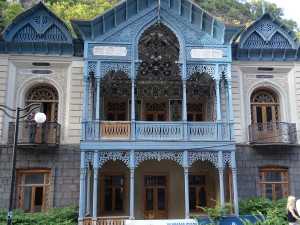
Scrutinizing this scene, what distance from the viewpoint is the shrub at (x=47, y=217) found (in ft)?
52.1

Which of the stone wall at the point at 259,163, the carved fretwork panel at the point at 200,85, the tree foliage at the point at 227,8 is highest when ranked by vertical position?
the tree foliage at the point at 227,8

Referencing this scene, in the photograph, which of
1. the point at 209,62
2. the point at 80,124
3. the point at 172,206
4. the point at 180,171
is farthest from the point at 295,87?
the point at 80,124

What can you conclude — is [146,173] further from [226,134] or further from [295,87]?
[295,87]

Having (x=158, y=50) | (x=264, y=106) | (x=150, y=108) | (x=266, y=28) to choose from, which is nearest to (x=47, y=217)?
(x=150, y=108)

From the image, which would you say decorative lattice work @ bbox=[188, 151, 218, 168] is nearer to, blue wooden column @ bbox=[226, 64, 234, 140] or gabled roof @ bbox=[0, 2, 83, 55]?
blue wooden column @ bbox=[226, 64, 234, 140]

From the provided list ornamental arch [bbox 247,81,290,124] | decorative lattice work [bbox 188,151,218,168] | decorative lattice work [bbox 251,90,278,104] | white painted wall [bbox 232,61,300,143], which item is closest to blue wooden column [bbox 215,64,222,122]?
decorative lattice work [bbox 188,151,218,168]

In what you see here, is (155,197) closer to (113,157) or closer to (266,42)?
(113,157)

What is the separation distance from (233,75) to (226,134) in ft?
13.0

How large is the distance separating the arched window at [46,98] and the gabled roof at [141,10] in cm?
325

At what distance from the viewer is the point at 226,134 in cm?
1734

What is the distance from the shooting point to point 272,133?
62.3ft

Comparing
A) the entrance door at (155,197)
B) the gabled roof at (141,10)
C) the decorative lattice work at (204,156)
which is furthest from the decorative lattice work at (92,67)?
the entrance door at (155,197)

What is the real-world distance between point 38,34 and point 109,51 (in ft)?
13.0

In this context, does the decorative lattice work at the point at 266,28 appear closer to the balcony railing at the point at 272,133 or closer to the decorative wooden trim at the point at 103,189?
the balcony railing at the point at 272,133
